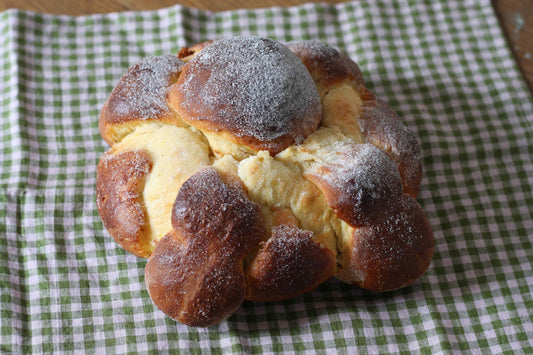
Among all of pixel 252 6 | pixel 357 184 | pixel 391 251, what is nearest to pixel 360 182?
pixel 357 184

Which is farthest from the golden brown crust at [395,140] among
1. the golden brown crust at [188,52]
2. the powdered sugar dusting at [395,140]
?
the golden brown crust at [188,52]

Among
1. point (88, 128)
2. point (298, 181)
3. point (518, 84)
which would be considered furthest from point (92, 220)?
point (518, 84)

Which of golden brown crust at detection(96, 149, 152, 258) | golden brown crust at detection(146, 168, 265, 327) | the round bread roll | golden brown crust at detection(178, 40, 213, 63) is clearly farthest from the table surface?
golden brown crust at detection(146, 168, 265, 327)

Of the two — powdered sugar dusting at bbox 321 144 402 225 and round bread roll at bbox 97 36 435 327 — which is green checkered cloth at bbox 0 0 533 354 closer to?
round bread roll at bbox 97 36 435 327

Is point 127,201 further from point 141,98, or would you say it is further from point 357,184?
point 357,184

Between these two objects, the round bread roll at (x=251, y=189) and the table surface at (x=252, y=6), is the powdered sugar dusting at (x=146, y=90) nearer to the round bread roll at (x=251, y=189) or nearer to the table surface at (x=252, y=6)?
the round bread roll at (x=251, y=189)

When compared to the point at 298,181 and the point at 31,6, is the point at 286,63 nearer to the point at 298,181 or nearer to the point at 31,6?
the point at 298,181
